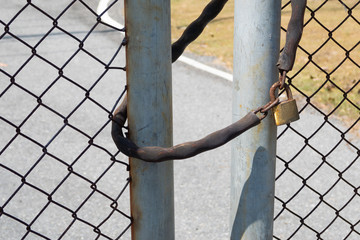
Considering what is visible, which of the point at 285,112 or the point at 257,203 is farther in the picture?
the point at 257,203

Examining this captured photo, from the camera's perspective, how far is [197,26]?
157 centimetres

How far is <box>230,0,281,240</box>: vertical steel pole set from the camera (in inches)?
60.9

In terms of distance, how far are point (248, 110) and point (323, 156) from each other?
79 centimetres

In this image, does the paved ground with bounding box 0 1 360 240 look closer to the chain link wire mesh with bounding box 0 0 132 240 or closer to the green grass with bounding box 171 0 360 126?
the chain link wire mesh with bounding box 0 0 132 240

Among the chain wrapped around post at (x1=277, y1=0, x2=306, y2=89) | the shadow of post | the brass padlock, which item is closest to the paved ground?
the shadow of post

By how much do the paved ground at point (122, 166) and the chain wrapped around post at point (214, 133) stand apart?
1081 millimetres

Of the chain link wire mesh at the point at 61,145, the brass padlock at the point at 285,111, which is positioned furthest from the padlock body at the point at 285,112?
the chain link wire mesh at the point at 61,145

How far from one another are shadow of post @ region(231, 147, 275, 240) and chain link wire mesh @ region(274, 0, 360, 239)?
22.2 inches

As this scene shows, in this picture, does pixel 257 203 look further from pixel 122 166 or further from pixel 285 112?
pixel 122 166

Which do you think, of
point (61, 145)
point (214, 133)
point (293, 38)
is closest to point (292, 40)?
point (293, 38)

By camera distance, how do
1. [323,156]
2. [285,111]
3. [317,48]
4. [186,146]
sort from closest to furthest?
[186,146] < [285,111] < [323,156] < [317,48]

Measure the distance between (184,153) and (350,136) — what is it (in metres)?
3.72

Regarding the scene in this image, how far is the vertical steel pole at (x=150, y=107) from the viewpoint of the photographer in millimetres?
1399

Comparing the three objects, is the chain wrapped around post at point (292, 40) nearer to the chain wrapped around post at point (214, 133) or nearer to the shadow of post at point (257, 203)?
the chain wrapped around post at point (214, 133)
